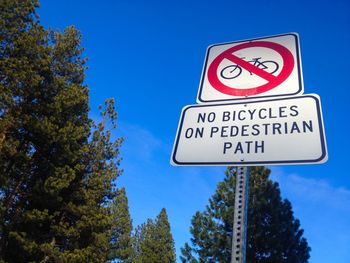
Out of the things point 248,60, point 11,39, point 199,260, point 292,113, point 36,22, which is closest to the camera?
point 292,113

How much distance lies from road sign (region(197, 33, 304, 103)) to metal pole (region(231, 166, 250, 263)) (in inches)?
24.0

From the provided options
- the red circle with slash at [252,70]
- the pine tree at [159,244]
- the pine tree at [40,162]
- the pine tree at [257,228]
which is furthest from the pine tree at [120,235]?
the red circle with slash at [252,70]

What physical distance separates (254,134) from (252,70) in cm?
58

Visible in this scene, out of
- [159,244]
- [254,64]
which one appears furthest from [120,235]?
[254,64]

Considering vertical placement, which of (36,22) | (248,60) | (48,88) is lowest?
(248,60)

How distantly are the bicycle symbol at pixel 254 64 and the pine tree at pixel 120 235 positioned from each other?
30.4 metres

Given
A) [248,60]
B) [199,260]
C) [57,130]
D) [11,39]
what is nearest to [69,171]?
[57,130]

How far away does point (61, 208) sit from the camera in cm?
1634

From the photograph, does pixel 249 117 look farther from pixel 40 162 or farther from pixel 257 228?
pixel 257 228

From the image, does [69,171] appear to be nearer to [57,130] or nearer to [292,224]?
[57,130]

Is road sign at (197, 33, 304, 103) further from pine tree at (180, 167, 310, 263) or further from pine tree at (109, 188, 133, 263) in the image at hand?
pine tree at (109, 188, 133, 263)

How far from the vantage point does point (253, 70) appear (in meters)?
2.34

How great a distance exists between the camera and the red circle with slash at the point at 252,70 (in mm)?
2213

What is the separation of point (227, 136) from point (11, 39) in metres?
15.8
